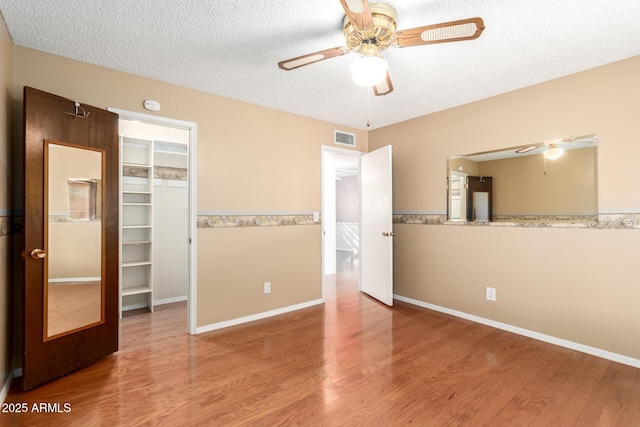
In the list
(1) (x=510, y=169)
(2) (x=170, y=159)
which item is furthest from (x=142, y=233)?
(1) (x=510, y=169)

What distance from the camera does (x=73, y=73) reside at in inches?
95.2

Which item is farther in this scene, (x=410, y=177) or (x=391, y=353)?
(x=410, y=177)

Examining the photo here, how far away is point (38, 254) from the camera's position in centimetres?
206

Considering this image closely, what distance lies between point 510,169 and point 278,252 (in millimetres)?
2668

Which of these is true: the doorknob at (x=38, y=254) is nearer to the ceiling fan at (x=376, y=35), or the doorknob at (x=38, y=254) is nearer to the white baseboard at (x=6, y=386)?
the white baseboard at (x=6, y=386)

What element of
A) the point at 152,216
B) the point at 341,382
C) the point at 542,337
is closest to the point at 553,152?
the point at 542,337

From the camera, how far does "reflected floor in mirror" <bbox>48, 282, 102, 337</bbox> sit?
216 cm

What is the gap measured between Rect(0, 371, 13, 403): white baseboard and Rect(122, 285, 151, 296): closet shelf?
4.74ft

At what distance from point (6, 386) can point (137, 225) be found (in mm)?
2096

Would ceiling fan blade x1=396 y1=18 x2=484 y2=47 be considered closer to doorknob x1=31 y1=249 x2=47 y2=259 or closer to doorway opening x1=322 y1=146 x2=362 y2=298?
doorway opening x1=322 y1=146 x2=362 y2=298

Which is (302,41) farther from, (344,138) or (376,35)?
(344,138)

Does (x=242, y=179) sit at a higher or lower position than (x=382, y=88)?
lower

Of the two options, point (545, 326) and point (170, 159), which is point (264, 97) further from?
point (545, 326)

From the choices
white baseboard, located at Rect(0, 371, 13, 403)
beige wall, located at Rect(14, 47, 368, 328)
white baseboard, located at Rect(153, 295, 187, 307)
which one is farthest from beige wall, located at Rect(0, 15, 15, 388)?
white baseboard, located at Rect(153, 295, 187, 307)
